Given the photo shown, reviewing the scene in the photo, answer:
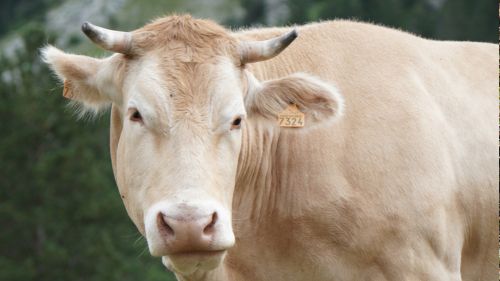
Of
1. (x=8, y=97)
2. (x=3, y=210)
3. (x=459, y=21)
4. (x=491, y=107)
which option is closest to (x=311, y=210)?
(x=491, y=107)

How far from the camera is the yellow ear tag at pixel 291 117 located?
33.7ft

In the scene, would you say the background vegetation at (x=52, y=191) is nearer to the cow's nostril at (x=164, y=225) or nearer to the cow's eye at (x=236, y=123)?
the cow's eye at (x=236, y=123)

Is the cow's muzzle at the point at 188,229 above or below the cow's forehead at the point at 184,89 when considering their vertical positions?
below

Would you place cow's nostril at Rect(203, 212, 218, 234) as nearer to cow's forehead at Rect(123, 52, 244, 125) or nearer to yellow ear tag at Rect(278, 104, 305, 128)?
cow's forehead at Rect(123, 52, 244, 125)

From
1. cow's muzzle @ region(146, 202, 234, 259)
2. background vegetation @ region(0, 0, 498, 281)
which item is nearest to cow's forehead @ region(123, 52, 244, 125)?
cow's muzzle @ region(146, 202, 234, 259)

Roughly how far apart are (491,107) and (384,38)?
1.41 meters

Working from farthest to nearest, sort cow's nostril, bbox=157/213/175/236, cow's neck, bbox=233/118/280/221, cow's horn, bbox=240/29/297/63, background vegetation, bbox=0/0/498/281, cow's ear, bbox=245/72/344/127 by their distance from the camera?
1. background vegetation, bbox=0/0/498/281
2. cow's neck, bbox=233/118/280/221
3. cow's ear, bbox=245/72/344/127
4. cow's horn, bbox=240/29/297/63
5. cow's nostril, bbox=157/213/175/236

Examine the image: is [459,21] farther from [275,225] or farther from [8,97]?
[275,225]

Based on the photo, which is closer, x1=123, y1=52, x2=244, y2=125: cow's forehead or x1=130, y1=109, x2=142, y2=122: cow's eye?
x1=123, y1=52, x2=244, y2=125: cow's forehead

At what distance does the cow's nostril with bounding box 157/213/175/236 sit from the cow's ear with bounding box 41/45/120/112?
194cm

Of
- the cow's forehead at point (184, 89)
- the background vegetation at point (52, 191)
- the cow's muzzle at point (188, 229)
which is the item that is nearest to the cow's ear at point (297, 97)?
the cow's forehead at point (184, 89)

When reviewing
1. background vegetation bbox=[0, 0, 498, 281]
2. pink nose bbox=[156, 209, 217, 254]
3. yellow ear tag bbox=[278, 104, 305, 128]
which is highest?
yellow ear tag bbox=[278, 104, 305, 128]

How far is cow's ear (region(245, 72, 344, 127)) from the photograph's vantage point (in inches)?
398

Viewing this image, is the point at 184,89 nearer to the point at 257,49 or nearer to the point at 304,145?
the point at 257,49
